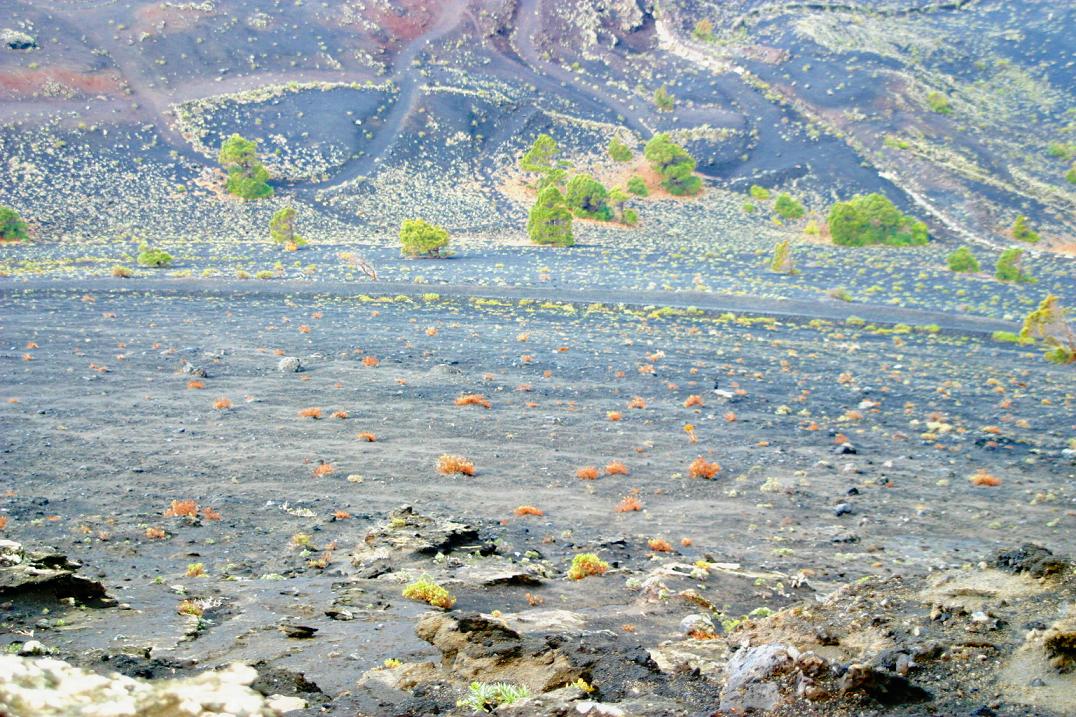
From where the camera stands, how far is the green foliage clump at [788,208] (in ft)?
230

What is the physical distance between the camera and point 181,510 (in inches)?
613

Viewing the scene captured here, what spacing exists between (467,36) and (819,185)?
135 ft

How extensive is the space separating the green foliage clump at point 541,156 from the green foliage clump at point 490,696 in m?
70.1

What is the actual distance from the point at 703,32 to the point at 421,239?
60.4 m

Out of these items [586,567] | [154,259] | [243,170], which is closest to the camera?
[586,567]

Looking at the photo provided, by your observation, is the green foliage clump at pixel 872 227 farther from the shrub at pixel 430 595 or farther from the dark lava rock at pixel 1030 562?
the shrub at pixel 430 595

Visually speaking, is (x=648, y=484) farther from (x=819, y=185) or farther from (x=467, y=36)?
(x=467, y=36)

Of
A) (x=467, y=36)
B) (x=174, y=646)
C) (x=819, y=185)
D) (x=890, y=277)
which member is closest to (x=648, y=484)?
(x=174, y=646)

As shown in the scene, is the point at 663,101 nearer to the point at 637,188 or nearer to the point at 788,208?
the point at 637,188

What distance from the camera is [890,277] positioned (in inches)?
2092

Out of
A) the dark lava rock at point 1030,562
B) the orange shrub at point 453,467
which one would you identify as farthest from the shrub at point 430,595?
the orange shrub at point 453,467

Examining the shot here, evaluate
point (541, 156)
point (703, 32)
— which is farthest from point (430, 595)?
point (703, 32)

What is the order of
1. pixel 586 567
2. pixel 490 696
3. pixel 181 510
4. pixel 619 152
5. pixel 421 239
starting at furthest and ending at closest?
1. pixel 619 152
2. pixel 421 239
3. pixel 181 510
4. pixel 586 567
5. pixel 490 696

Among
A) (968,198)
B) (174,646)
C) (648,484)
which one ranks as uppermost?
(968,198)
